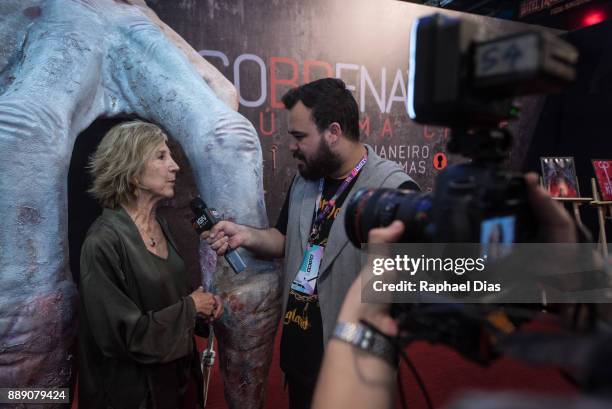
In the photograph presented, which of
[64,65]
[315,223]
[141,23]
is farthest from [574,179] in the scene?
[64,65]

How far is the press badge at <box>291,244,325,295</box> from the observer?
1369 mm

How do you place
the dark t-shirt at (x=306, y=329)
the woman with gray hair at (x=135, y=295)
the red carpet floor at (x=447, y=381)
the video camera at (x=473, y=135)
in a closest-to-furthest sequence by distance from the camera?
the video camera at (x=473, y=135) < the woman with gray hair at (x=135, y=295) < the dark t-shirt at (x=306, y=329) < the red carpet floor at (x=447, y=381)

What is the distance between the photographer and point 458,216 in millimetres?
537

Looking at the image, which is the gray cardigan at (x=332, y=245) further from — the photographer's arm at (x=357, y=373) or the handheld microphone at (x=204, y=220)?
the photographer's arm at (x=357, y=373)

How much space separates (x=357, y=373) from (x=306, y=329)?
789 millimetres

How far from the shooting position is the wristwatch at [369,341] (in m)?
0.59

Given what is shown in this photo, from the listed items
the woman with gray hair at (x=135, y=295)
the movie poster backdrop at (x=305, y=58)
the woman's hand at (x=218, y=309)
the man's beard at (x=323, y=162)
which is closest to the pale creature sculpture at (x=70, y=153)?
the woman's hand at (x=218, y=309)

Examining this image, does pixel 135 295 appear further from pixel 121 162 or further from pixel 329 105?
pixel 329 105

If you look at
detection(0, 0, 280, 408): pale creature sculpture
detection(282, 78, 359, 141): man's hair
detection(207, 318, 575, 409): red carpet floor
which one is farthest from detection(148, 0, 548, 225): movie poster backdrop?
detection(282, 78, 359, 141): man's hair

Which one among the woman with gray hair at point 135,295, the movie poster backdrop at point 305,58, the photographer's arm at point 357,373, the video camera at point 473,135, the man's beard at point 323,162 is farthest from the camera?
the movie poster backdrop at point 305,58

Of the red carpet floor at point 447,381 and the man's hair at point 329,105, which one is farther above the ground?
the man's hair at point 329,105

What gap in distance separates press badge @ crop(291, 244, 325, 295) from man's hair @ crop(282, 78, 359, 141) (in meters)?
0.42

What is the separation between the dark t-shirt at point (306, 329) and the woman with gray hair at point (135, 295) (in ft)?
0.89

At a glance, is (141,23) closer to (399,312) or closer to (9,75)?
(9,75)
